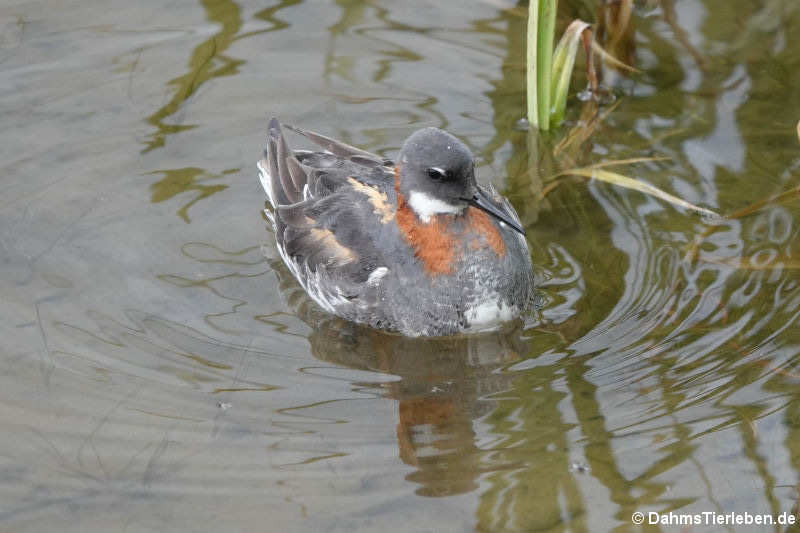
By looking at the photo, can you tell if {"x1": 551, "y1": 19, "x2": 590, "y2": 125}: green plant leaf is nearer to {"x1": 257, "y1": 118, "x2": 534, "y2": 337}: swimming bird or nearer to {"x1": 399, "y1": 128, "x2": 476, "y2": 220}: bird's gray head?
{"x1": 257, "y1": 118, "x2": 534, "y2": 337}: swimming bird

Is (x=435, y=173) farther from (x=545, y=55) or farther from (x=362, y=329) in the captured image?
(x=545, y=55)

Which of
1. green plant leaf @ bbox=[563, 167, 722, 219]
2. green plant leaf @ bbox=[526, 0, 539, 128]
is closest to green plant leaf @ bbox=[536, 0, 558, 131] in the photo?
green plant leaf @ bbox=[526, 0, 539, 128]

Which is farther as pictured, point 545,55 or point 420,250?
point 545,55

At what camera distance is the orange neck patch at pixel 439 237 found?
286 inches

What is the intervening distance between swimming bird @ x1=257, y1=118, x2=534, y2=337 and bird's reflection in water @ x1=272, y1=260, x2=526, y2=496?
10 cm

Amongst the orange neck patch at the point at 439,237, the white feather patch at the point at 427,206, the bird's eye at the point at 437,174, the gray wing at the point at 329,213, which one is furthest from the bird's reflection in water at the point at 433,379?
the bird's eye at the point at 437,174

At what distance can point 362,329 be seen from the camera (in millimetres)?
7602

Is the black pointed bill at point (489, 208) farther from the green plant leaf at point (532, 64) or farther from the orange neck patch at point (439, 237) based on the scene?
the green plant leaf at point (532, 64)

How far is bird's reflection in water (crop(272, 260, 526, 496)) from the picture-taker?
6.18 metres

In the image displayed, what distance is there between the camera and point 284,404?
21.6 feet

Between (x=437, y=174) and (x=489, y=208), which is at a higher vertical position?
(x=437, y=174)

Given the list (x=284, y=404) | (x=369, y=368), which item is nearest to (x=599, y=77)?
(x=369, y=368)

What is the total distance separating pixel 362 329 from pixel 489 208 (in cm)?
131

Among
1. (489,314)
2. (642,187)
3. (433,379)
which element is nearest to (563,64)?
(642,187)
